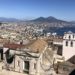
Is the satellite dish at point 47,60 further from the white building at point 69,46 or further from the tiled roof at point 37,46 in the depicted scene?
the white building at point 69,46

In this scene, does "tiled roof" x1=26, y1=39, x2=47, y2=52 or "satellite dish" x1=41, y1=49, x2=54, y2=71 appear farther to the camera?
"tiled roof" x1=26, y1=39, x2=47, y2=52

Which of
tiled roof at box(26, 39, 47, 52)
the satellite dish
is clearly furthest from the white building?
tiled roof at box(26, 39, 47, 52)

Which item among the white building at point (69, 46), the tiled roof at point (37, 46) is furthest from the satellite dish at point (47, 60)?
the white building at point (69, 46)

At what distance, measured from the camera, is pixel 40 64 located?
32531 mm

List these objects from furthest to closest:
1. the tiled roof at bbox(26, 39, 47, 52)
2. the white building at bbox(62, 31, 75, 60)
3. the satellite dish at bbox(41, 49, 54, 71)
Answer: the white building at bbox(62, 31, 75, 60) → the tiled roof at bbox(26, 39, 47, 52) → the satellite dish at bbox(41, 49, 54, 71)

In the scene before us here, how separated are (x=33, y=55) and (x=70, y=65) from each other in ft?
18.9

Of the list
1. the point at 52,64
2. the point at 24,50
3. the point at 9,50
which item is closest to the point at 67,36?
the point at 52,64

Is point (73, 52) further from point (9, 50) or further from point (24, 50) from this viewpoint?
point (9, 50)

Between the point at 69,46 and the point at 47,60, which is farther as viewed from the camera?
the point at 69,46

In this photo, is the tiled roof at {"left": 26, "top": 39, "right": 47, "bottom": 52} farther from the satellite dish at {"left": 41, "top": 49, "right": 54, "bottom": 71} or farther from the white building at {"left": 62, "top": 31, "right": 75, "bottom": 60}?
the white building at {"left": 62, "top": 31, "right": 75, "bottom": 60}

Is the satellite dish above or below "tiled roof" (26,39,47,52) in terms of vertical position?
below

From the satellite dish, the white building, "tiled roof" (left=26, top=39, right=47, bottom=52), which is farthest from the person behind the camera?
the white building

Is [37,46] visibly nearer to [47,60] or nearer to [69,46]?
[47,60]

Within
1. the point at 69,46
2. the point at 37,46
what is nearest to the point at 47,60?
the point at 37,46
